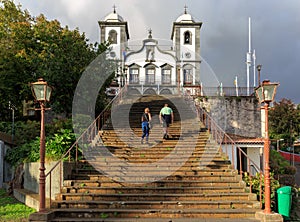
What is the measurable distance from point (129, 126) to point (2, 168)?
19.0 feet

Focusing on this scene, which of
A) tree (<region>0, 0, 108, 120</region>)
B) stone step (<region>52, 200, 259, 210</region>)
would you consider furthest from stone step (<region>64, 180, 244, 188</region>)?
tree (<region>0, 0, 108, 120</region>)

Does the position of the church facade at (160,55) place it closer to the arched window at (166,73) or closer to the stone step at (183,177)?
the arched window at (166,73)

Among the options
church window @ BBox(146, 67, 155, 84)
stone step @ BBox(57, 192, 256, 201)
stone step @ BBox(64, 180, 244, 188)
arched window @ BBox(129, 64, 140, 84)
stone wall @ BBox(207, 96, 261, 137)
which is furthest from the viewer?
arched window @ BBox(129, 64, 140, 84)

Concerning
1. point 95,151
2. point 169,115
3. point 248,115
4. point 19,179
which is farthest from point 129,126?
point 248,115

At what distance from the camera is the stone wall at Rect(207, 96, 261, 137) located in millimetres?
23531

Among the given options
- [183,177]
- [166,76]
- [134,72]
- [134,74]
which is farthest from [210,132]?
[134,72]

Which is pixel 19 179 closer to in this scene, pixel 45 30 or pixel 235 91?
pixel 45 30

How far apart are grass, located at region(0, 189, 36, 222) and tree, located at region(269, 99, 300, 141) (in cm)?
3208

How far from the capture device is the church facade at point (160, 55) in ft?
149

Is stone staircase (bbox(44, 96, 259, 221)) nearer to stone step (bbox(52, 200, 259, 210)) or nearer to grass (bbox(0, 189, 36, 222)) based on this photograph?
stone step (bbox(52, 200, 259, 210))

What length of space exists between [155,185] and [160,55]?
39.9 metres

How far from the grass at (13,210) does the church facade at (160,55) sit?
99.4 ft

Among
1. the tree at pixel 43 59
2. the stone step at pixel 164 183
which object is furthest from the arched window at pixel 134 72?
the stone step at pixel 164 183

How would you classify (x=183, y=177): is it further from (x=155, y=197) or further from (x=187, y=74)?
(x=187, y=74)
